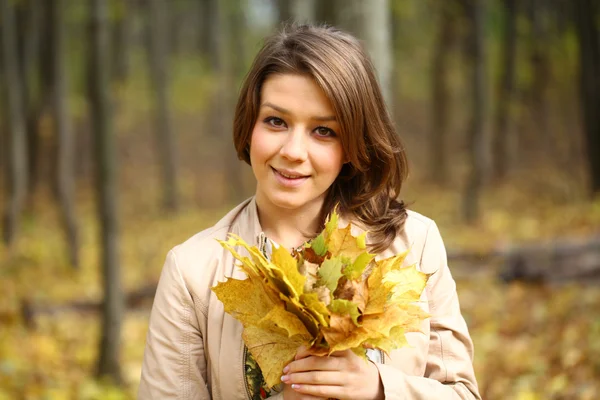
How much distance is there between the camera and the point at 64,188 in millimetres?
8781

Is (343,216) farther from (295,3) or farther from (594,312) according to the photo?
(295,3)

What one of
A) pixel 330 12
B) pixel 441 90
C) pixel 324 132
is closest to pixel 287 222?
pixel 324 132

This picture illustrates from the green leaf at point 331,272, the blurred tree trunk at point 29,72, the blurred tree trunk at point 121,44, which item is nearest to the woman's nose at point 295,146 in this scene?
the green leaf at point 331,272

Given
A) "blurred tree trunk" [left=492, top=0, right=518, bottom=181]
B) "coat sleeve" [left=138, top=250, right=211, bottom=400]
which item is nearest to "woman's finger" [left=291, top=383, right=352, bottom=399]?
"coat sleeve" [left=138, top=250, right=211, bottom=400]

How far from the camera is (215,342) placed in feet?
6.07

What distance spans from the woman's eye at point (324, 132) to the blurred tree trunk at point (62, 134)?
7637mm

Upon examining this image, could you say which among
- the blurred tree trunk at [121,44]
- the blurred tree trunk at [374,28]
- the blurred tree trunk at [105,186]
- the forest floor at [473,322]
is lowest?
the forest floor at [473,322]

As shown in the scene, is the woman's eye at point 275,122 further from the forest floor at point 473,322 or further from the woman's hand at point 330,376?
the forest floor at point 473,322

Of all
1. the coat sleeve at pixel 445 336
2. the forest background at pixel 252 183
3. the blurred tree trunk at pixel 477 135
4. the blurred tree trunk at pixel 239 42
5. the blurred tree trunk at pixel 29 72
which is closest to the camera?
the coat sleeve at pixel 445 336

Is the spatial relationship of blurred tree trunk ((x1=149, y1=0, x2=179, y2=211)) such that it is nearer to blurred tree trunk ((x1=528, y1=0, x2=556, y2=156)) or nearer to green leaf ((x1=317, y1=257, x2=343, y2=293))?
blurred tree trunk ((x1=528, y1=0, x2=556, y2=156))

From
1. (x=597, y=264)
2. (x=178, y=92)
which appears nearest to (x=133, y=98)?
(x=178, y=92)

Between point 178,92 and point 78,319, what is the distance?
1287cm

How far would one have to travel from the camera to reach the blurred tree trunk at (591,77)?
10141mm

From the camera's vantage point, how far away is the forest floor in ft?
16.1
